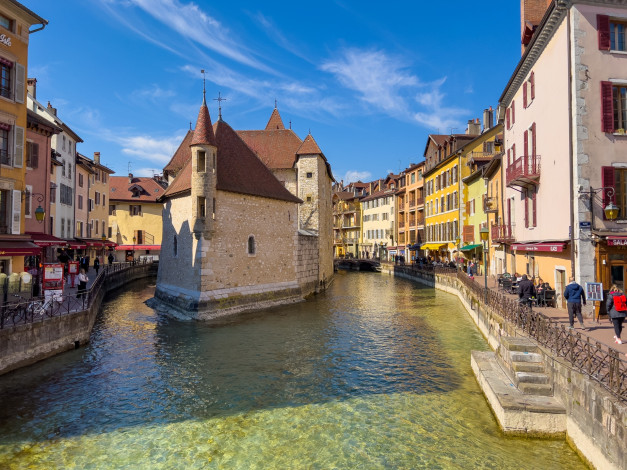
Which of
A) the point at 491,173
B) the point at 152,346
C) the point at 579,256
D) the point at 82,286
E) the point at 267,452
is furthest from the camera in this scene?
the point at 491,173

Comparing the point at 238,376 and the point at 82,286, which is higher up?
the point at 82,286

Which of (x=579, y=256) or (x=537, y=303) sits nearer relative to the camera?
(x=579, y=256)

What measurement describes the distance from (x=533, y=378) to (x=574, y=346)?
1299 millimetres

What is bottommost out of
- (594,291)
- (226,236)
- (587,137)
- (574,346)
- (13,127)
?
(574,346)

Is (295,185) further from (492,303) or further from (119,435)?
(119,435)

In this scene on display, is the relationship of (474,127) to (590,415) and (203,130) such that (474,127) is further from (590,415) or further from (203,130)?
(590,415)

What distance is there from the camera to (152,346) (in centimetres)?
1562

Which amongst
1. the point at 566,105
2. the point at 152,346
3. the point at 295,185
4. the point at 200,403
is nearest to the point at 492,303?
the point at 566,105

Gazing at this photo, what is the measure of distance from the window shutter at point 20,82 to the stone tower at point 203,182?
23.0 feet

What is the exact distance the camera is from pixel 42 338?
13.1 metres

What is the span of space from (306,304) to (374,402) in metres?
15.6

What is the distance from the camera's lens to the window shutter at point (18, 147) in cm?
1647

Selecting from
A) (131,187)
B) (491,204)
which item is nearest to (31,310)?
(491,204)

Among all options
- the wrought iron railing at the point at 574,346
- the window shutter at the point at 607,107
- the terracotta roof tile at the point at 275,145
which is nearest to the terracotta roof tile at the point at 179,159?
the terracotta roof tile at the point at 275,145
